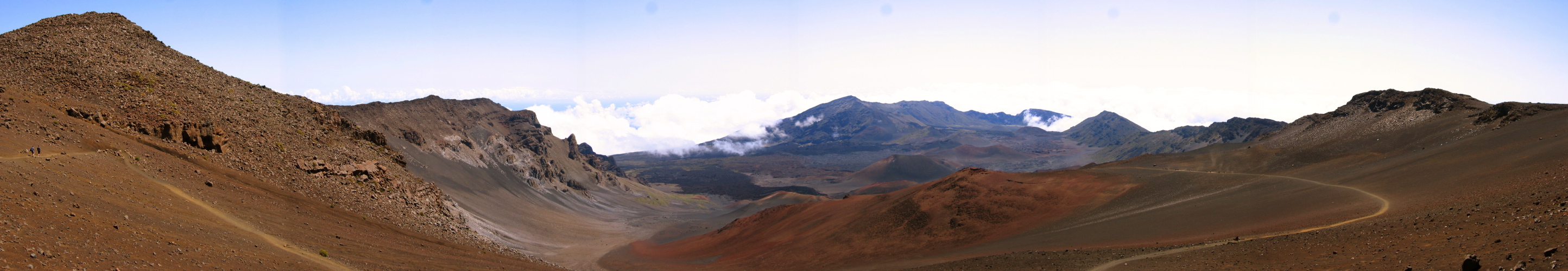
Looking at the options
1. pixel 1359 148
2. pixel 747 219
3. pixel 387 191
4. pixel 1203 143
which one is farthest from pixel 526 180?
pixel 1203 143

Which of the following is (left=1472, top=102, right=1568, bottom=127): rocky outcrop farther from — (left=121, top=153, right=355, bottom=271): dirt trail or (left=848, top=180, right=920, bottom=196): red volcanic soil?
(left=848, top=180, right=920, bottom=196): red volcanic soil

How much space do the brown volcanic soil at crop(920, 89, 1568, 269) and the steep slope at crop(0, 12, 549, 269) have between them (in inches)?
1079

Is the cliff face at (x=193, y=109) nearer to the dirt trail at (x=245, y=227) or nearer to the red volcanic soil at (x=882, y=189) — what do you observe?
the dirt trail at (x=245, y=227)

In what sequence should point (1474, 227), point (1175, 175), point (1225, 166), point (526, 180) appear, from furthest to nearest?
1. point (526, 180)
2. point (1225, 166)
3. point (1175, 175)
4. point (1474, 227)

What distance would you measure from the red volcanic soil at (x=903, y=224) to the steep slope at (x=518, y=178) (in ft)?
38.2

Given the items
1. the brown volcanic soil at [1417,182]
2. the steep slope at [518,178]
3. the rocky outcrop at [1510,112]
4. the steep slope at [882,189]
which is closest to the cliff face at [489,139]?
the steep slope at [518,178]

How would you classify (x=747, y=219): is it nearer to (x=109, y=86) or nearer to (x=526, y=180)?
(x=526, y=180)

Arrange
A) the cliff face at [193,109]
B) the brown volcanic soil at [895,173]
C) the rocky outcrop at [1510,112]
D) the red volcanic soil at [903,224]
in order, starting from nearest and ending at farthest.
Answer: the cliff face at [193,109], the red volcanic soil at [903,224], the rocky outcrop at [1510,112], the brown volcanic soil at [895,173]

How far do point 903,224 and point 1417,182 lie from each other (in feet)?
96.5

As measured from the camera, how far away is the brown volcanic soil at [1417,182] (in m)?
19.0

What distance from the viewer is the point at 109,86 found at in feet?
105

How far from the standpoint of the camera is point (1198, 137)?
16625cm

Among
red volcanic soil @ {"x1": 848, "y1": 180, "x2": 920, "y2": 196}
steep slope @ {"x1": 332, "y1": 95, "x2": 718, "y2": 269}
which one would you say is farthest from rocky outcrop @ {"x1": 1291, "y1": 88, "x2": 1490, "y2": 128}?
steep slope @ {"x1": 332, "y1": 95, "x2": 718, "y2": 269}

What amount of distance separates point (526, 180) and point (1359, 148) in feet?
315
